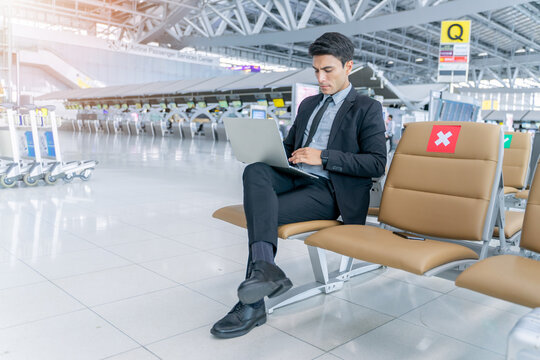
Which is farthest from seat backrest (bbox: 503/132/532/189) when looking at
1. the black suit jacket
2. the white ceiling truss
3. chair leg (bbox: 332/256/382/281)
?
the white ceiling truss

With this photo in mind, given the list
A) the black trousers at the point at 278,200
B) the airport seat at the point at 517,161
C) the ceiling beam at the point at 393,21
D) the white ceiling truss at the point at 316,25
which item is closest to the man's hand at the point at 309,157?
the black trousers at the point at 278,200

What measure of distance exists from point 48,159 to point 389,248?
5436 millimetres

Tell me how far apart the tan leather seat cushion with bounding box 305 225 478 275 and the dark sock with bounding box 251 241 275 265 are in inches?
6.1

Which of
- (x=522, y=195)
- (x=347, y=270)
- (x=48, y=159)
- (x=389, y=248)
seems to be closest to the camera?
(x=389, y=248)

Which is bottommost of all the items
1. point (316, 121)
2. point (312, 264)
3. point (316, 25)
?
point (312, 264)

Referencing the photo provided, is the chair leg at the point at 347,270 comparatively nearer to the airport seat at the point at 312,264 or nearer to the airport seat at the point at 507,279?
the airport seat at the point at 312,264

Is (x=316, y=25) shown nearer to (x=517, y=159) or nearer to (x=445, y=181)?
(x=517, y=159)

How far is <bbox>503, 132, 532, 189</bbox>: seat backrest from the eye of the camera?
351cm

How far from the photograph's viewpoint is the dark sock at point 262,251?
1.71 meters

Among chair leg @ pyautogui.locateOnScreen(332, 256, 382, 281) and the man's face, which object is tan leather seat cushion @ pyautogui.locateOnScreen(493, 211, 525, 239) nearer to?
chair leg @ pyautogui.locateOnScreen(332, 256, 382, 281)

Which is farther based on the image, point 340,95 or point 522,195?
point 522,195

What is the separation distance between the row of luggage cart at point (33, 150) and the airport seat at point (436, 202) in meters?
4.57

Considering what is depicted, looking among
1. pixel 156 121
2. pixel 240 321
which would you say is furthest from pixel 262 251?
pixel 156 121

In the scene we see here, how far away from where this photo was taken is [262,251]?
1724 millimetres
